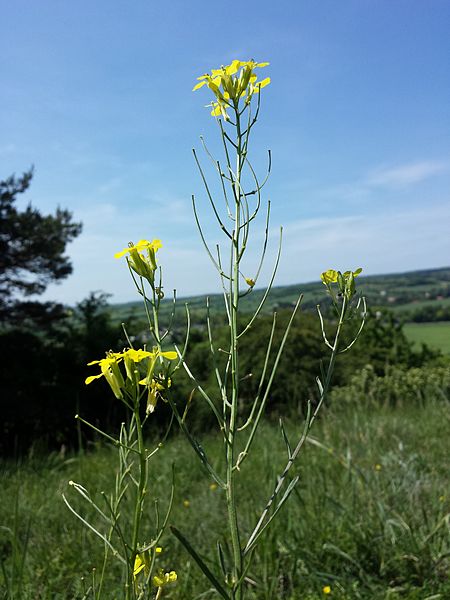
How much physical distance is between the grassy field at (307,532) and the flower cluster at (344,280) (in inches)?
39.7

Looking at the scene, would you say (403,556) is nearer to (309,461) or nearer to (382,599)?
(382,599)

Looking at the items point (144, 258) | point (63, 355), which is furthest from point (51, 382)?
point (144, 258)

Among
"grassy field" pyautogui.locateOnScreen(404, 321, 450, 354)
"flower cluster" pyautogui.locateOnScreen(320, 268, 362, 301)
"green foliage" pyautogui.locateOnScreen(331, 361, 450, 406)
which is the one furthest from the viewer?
"grassy field" pyautogui.locateOnScreen(404, 321, 450, 354)

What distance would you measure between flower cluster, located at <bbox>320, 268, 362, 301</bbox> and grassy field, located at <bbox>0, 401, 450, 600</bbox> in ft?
3.31

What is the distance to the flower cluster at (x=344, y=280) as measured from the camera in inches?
47.6

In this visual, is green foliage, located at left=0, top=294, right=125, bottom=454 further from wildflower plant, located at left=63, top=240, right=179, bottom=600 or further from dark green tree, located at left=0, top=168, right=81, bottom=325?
wildflower plant, located at left=63, top=240, right=179, bottom=600

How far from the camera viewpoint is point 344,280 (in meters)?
1.23

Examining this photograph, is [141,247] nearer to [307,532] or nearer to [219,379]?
[219,379]

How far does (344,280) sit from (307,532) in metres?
1.66

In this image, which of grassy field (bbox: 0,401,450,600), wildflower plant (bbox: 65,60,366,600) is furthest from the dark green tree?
wildflower plant (bbox: 65,60,366,600)

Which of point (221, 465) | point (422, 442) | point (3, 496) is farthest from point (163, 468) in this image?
point (422, 442)

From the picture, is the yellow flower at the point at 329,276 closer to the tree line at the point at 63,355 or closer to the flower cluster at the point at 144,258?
the flower cluster at the point at 144,258

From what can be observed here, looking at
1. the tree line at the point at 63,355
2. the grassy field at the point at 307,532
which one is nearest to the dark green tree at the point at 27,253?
the tree line at the point at 63,355

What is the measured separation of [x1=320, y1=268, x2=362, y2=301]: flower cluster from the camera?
1.21 metres
